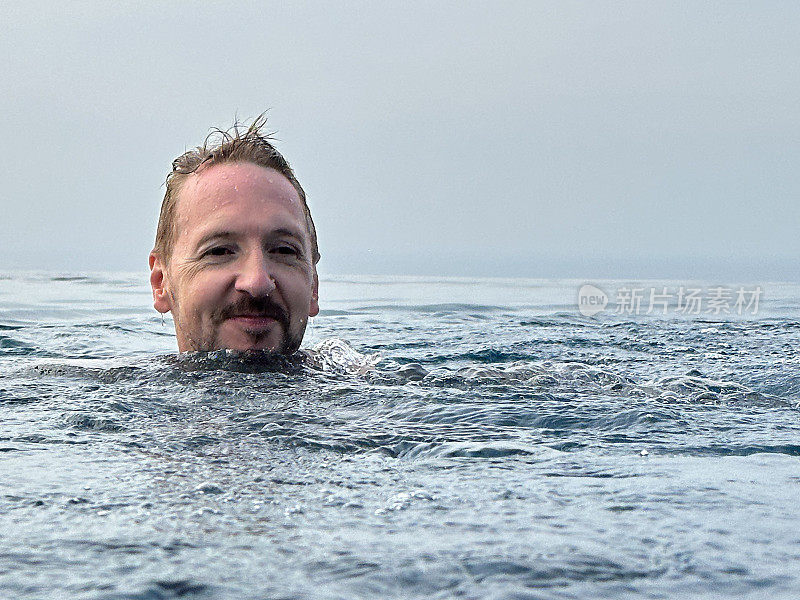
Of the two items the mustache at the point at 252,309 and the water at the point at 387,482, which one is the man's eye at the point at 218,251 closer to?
the mustache at the point at 252,309

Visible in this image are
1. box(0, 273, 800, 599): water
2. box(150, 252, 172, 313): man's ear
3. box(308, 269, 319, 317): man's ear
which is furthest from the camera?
box(308, 269, 319, 317): man's ear

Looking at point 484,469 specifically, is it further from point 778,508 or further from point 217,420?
point 217,420

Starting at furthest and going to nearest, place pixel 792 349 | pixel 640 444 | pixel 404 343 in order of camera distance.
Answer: pixel 404 343, pixel 792 349, pixel 640 444

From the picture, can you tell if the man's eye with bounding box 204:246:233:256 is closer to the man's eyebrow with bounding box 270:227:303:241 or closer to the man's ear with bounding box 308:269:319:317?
the man's eyebrow with bounding box 270:227:303:241

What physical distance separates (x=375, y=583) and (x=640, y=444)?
55.4 inches

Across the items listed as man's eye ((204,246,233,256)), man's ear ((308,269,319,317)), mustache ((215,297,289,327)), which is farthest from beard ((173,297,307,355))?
man's ear ((308,269,319,317))

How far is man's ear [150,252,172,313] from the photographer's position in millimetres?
4195

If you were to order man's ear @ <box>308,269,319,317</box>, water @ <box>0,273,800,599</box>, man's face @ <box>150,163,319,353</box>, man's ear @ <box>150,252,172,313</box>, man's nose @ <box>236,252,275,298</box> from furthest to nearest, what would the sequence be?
man's ear @ <box>308,269,319,317</box>
man's ear @ <box>150,252,172,313</box>
man's face @ <box>150,163,319,353</box>
man's nose @ <box>236,252,275,298</box>
water @ <box>0,273,800,599</box>

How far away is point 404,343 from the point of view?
260 inches

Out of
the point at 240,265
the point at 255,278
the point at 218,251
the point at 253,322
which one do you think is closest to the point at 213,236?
the point at 218,251

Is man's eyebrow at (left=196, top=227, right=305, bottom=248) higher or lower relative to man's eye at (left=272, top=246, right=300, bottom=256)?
higher

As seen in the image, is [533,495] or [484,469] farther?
[484,469]

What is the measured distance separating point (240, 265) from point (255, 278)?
0.15 m

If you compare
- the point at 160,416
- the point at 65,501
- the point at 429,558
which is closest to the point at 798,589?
the point at 429,558
